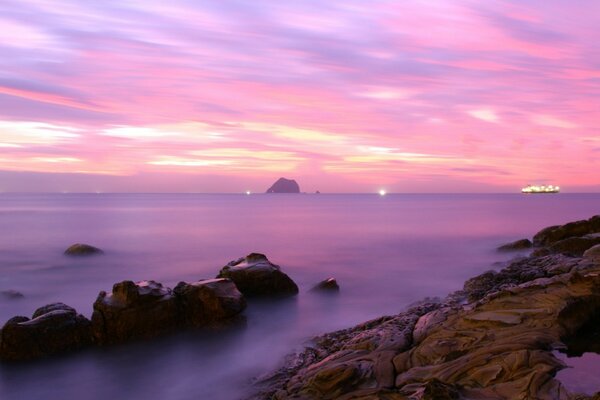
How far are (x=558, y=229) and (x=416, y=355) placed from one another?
18376 mm

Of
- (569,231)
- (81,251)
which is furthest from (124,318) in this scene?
(569,231)

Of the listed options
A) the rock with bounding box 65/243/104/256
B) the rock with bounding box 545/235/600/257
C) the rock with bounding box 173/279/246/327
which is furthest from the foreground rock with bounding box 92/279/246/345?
the rock with bounding box 65/243/104/256

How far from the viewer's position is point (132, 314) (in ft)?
36.8

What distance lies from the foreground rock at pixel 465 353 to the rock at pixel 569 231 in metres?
12.0

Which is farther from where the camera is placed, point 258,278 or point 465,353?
point 258,278

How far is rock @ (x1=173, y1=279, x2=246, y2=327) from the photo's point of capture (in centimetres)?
1223

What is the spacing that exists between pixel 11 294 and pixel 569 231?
75.5 feet

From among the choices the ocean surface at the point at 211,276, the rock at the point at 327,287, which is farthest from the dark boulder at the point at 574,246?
the rock at the point at 327,287

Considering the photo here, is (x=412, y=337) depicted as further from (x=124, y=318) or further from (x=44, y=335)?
(x=44, y=335)

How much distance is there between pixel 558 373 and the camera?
6500 mm

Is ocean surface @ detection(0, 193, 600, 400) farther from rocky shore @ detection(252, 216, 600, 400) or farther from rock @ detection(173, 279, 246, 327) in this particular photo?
rocky shore @ detection(252, 216, 600, 400)

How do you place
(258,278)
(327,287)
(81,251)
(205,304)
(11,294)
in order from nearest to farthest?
(205,304), (258,278), (11,294), (327,287), (81,251)

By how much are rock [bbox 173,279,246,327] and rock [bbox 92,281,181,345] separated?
1.39 feet

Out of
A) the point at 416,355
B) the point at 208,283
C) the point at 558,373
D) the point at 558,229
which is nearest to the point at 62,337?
the point at 208,283
